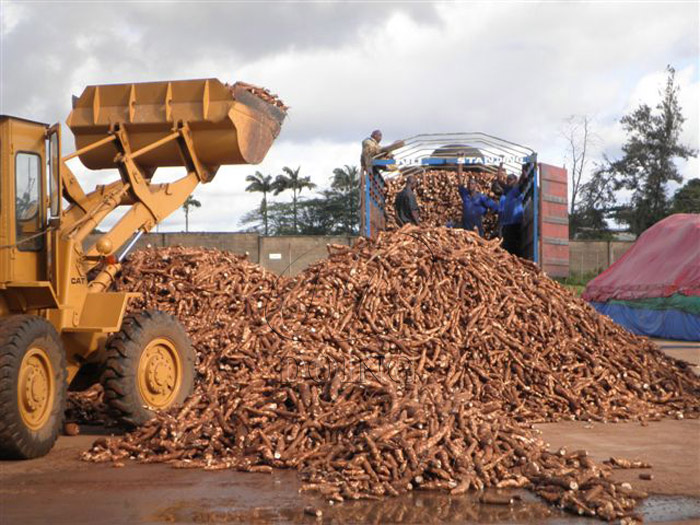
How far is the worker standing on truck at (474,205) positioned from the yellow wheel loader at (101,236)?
158 inches

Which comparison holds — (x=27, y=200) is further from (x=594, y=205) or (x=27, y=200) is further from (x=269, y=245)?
(x=594, y=205)

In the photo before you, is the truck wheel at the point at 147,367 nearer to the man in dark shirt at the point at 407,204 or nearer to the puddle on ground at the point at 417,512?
the puddle on ground at the point at 417,512

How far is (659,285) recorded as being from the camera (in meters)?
19.6

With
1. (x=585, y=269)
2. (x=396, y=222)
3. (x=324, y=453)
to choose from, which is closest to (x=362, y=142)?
(x=396, y=222)

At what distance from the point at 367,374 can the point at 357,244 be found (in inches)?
134

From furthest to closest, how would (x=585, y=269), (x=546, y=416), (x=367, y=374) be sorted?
(x=585, y=269) → (x=546, y=416) → (x=367, y=374)

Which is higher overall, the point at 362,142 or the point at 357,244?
the point at 362,142

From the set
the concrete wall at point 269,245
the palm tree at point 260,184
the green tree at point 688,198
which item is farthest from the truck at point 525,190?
the palm tree at point 260,184

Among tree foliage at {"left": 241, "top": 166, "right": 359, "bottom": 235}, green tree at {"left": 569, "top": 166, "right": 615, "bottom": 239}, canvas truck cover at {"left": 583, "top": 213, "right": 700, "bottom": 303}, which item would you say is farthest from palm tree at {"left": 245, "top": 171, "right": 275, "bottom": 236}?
canvas truck cover at {"left": 583, "top": 213, "right": 700, "bottom": 303}

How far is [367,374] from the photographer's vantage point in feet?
27.1

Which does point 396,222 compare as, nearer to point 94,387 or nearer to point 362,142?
point 362,142

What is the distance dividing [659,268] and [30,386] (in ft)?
54.4

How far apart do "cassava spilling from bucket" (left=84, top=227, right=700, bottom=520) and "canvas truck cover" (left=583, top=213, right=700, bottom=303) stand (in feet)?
28.8

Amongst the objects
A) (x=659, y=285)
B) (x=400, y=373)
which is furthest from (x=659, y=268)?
(x=400, y=373)
